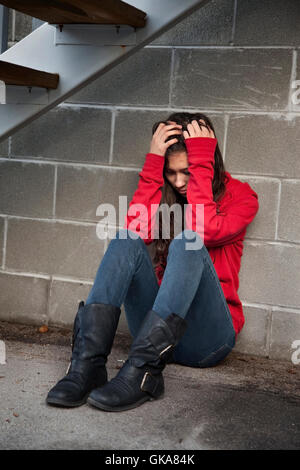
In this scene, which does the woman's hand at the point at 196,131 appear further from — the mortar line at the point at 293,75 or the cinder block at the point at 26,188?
the cinder block at the point at 26,188

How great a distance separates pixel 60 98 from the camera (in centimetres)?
229

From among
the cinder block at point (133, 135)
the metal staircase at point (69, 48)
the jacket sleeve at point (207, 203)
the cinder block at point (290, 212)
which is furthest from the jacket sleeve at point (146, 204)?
the cinder block at point (290, 212)

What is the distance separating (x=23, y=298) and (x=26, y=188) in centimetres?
52

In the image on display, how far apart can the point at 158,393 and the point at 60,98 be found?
3.77 ft

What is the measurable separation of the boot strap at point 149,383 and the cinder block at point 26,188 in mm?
1182

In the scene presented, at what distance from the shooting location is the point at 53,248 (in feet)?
9.20

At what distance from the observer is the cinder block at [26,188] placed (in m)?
2.79

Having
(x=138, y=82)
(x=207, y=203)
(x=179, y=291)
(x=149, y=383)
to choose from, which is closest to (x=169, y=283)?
(x=179, y=291)

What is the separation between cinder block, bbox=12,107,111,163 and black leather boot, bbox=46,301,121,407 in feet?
3.24

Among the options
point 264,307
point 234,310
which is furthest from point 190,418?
point 264,307

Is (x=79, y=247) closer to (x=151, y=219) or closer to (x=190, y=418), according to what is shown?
(x=151, y=219)

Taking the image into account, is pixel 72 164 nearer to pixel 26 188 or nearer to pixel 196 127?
pixel 26 188

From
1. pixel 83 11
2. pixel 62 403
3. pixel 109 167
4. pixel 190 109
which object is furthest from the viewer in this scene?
pixel 109 167

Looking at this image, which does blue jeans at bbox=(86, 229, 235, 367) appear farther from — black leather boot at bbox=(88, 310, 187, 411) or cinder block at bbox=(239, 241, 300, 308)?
cinder block at bbox=(239, 241, 300, 308)
